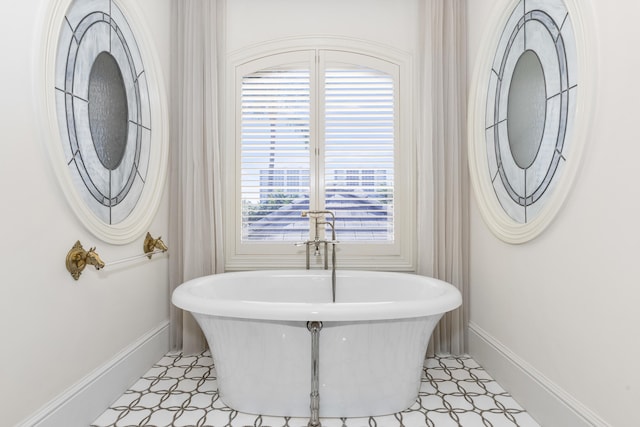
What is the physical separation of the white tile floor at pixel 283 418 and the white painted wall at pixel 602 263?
1.15ft

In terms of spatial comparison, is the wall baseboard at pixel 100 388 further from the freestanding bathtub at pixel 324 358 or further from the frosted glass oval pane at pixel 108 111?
the frosted glass oval pane at pixel 108 111

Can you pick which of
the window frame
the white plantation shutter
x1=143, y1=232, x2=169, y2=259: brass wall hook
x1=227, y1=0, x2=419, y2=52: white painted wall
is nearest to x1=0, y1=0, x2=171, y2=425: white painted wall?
x1=143, y1=232, x2=169, y2=259: brass wall hook

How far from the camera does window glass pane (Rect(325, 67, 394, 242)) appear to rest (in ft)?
8.94

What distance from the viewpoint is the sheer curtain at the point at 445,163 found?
2588 millimetres

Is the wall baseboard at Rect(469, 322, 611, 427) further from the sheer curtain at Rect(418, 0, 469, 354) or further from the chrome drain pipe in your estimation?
the chrome drain pipe

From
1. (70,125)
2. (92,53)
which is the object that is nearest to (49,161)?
(70,125)

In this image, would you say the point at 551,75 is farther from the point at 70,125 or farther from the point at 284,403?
the point at 70,125

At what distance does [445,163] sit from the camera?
2617mm

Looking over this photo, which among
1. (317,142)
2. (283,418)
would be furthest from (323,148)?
(283,418)

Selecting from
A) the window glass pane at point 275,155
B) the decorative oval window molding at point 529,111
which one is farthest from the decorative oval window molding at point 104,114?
the decorative oval window molding at point 529,111

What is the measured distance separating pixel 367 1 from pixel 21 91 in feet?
7.34

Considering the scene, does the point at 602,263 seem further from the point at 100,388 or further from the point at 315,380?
the point at 100,388

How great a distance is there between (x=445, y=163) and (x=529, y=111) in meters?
0.75

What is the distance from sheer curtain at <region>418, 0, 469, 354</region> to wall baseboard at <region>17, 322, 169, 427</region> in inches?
72.8
